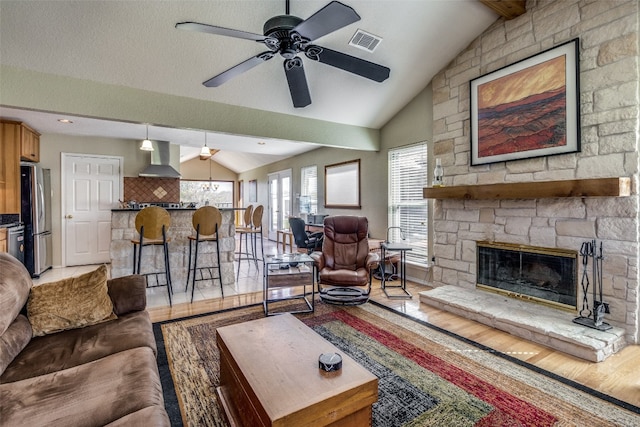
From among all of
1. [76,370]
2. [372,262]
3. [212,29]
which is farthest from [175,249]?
[212,29]

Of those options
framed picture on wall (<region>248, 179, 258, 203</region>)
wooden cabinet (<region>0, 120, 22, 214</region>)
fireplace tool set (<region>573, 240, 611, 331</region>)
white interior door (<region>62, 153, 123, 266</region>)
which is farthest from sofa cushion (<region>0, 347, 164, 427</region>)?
framed picture on wall (<region>248, 179, 258, 203</region>)

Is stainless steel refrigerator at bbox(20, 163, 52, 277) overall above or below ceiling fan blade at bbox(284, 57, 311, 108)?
below

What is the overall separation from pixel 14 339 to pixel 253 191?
9126 millimetres

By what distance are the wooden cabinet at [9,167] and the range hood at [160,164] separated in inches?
76.2

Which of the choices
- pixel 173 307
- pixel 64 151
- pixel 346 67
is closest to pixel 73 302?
pixel 173 307

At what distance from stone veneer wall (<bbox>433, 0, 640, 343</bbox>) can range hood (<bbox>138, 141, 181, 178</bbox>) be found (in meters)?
5.52

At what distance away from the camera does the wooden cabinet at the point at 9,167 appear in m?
4.67

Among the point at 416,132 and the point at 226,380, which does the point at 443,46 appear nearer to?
the point at 416,132

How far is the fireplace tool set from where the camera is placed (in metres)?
2.78

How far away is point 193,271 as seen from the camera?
434 centimetres

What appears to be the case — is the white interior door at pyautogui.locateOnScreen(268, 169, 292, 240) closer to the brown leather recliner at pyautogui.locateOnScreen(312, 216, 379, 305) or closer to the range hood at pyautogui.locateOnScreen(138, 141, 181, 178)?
the range hood at pyautogui.locateOnScreen(138, 141, 181, 178)

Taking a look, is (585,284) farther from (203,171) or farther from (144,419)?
(203,171)

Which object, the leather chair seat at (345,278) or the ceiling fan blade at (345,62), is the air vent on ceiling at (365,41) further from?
the leather chair seat at (345,278)

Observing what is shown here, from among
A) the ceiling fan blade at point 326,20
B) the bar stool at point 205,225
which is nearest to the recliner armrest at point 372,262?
the bar stool at point 205,225
